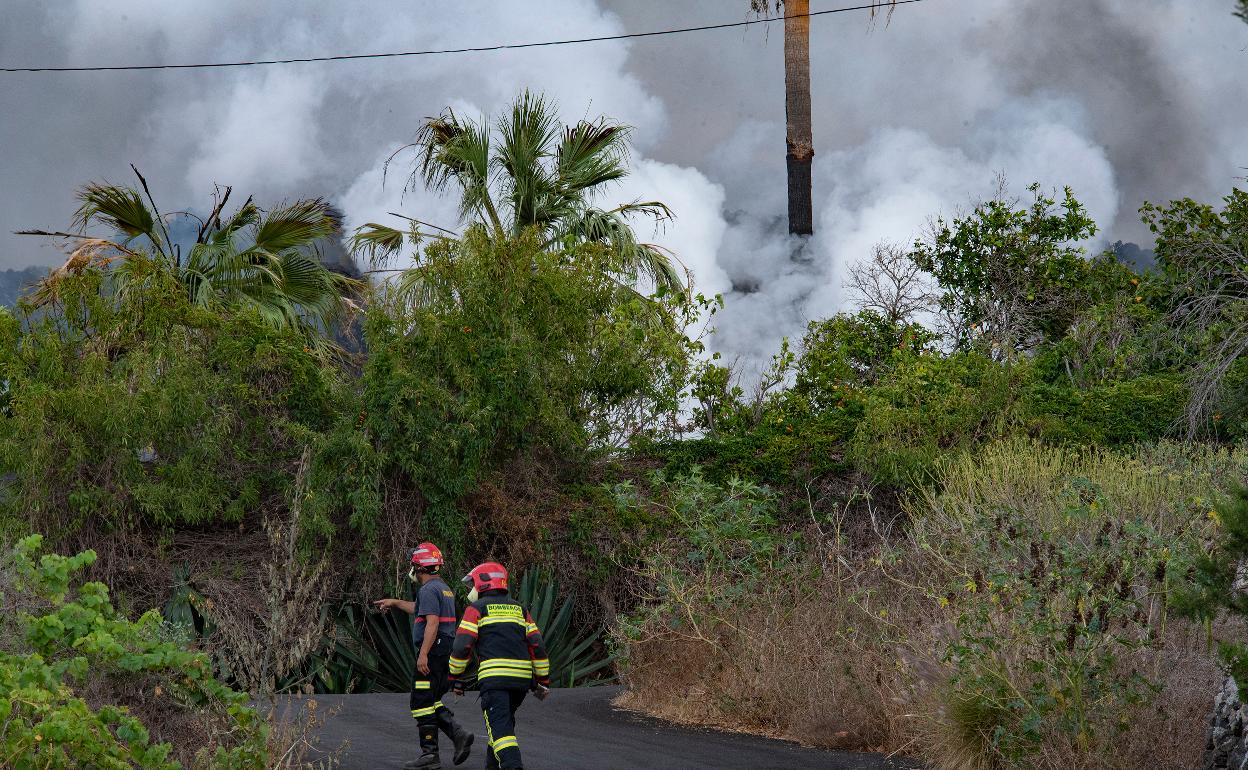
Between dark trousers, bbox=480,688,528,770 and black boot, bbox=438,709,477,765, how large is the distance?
0.79 meters

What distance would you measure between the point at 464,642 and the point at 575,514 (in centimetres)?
760

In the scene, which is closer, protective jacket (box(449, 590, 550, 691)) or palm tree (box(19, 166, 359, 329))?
protective jacket (box(449, 590, 550, 691))

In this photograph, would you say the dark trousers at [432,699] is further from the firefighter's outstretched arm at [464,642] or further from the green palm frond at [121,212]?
the green palm frond at [121,212]

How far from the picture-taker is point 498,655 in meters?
7.70

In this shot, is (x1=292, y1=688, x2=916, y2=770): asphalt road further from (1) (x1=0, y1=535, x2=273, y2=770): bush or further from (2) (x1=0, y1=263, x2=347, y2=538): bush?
(2) (x1=0, y1=263, x2=347, y2=538): bush

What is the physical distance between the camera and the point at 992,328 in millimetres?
24109

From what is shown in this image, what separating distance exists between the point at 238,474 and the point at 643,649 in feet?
18.5

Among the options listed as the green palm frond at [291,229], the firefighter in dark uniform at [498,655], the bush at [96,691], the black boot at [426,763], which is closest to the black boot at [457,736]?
the black boot at [426,763]

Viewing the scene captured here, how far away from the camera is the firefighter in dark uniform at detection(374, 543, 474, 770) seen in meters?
8.48

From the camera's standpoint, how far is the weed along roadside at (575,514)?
7414 millimetres

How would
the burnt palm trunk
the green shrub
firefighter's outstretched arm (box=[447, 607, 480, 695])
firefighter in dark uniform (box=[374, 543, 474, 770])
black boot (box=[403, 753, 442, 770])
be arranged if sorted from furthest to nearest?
the burnt palm trunk → the green shrub → firefighter in dark uniform (box=[374, 543, 474, 770]) → black boot (box=[403, 753, 442, 770]) → firefighter's outstretched arm (box=[447, 607, 480, 695])

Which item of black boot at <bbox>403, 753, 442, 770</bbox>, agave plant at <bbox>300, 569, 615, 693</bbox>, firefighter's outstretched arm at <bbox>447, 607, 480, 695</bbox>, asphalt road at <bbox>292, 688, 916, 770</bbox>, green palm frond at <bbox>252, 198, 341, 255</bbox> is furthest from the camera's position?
green palm frond at <bbox>252, 198, 341, 255</bbox>

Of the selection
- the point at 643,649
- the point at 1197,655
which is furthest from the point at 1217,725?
the point at 643,649

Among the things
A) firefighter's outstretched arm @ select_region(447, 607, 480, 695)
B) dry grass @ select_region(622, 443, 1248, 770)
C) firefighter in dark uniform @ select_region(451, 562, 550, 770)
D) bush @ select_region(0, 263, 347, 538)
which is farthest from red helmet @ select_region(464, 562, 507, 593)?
bush @ select_region(0, 263, 347, 538)
